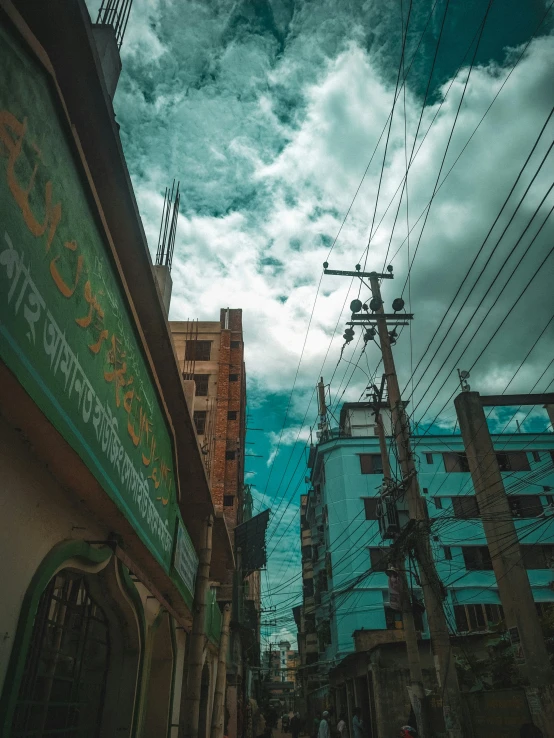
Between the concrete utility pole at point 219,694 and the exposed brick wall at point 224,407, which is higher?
the exposed brick wall at point 224,407

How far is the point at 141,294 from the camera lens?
4.76 m

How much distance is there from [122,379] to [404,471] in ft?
31.0

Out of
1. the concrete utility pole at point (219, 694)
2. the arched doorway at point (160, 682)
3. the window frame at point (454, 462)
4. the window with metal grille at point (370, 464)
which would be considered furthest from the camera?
the window with metal grille at point (370, 464)

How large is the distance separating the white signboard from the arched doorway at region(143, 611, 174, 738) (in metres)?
0.63

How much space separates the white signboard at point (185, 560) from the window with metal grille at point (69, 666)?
4.31ft

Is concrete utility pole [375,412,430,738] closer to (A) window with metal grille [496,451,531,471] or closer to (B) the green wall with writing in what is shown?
(B) the green wall with writing

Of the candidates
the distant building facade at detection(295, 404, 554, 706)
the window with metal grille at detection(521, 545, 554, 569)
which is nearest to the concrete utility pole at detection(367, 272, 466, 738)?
the distant building facade at detection(295, 404, 554, 706)

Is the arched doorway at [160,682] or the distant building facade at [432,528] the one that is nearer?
the arched doorway at [160,682]

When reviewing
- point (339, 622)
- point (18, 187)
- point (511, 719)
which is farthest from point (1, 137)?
point (339, 622)

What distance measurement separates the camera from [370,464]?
32312mm

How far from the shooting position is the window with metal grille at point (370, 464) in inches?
1265

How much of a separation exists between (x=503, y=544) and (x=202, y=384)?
873 inches

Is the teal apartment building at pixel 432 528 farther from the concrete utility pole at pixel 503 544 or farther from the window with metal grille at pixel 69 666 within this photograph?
the window with metal grille at pixel 69 666

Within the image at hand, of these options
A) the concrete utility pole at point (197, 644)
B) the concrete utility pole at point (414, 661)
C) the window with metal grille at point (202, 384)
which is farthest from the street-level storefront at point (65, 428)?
the window with metal grille at point (202, 384)
